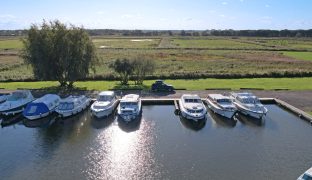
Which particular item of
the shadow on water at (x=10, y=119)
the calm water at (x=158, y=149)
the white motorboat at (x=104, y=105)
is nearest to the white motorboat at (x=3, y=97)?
the shadow on water at (x=10, y=119)

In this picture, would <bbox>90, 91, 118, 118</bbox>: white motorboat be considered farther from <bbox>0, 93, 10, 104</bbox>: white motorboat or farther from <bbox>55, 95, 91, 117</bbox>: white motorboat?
<bbox>0, 93, 10, 104</bbox>: white motorboat

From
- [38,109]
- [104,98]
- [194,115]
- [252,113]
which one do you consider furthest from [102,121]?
[252,113]

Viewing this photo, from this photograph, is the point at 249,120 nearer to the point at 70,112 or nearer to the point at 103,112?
the point at 103,112

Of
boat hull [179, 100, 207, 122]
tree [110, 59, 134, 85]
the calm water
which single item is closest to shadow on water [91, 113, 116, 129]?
the calm water

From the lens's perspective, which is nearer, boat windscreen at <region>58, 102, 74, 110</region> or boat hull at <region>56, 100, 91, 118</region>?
boat hull at <region>56, 100, 91, 118</region>

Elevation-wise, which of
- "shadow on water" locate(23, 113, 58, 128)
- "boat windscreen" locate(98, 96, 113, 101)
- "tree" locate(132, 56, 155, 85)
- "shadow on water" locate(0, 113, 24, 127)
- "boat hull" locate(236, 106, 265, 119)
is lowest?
"shadow on water" locate(23, 113, 58, 128)

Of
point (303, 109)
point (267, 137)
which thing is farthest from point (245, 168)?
point (303, 109)
